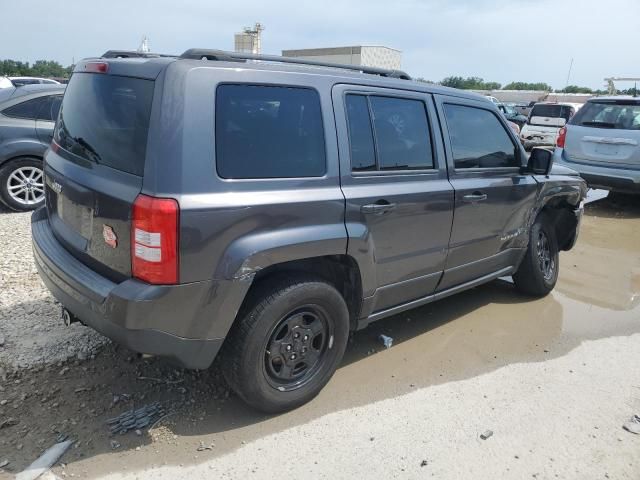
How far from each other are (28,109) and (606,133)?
8504 millimetres

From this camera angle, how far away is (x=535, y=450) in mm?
2855

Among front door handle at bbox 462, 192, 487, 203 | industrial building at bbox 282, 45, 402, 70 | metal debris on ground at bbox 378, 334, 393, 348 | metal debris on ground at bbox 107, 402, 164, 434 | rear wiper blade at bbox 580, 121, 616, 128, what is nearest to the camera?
metal debris on ground at bbox 107, 402, 164, 434

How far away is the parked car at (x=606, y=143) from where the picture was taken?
8.29 m

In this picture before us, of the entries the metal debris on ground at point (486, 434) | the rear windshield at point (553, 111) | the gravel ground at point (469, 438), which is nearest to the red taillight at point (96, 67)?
the gravel ground at point (469, 438)

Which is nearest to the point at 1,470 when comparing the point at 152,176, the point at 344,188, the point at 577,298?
the point at 152,176

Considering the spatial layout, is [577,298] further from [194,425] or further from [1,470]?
[1,470]

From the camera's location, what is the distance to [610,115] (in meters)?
8.71

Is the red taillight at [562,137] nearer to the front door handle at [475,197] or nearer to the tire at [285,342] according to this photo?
the front door handle at [475,197]

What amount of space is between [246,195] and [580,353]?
294 cm

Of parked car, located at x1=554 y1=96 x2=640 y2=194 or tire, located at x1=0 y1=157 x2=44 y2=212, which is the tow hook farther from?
parked car, located at x1=554 y1=96 x2=640 y2=194

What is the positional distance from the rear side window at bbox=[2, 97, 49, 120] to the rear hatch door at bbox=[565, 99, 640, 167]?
811cm

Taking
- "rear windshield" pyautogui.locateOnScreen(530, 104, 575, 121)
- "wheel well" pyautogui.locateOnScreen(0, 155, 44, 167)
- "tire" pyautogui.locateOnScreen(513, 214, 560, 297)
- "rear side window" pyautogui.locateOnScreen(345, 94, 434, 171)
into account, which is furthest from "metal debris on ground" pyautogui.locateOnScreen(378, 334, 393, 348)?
"rear windshield" pyautogui.locateOnScreen(530, 104, 575, 121)

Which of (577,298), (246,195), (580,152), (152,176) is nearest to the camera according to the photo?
(152,176)

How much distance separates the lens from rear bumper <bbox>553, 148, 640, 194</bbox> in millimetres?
8219
